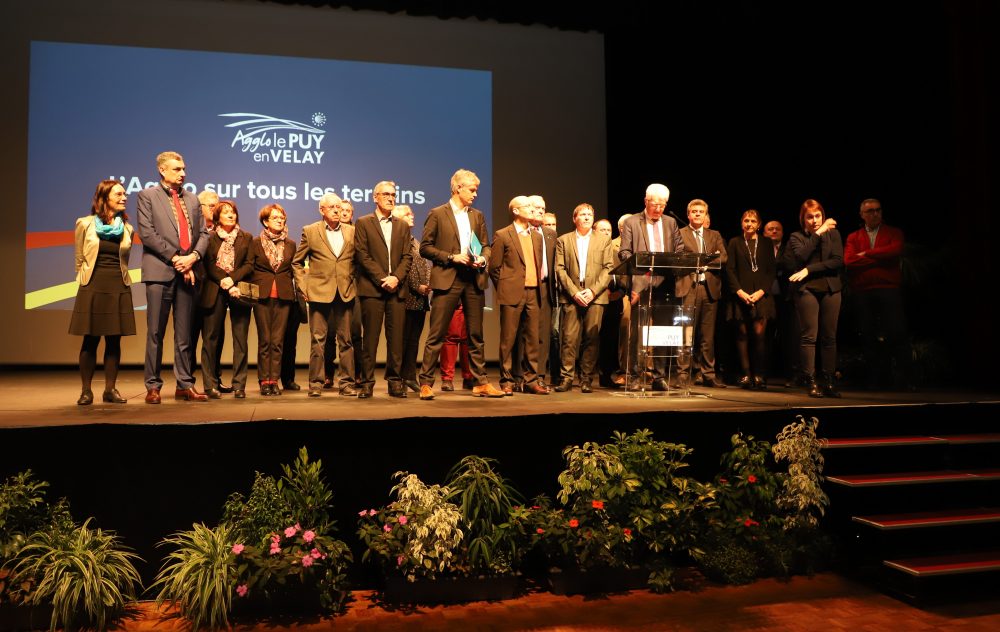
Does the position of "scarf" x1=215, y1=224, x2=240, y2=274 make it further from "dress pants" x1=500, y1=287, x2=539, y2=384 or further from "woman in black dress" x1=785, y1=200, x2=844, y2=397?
"woman in black dress" x1=785, y1=200, x2=844, y2=397

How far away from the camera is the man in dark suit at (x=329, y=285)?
5.68m

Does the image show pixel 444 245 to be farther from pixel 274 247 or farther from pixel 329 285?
pixel 274 247

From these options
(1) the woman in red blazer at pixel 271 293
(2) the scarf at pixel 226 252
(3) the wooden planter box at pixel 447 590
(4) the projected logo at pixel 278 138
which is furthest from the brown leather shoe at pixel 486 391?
(4) the projected logo at pixel 278 138

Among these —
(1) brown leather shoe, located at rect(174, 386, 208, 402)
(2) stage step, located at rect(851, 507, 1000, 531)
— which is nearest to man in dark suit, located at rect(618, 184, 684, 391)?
(2) stage step, located at rect(851, 507, 1000, 531)

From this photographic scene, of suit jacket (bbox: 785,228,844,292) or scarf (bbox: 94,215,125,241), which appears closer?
scarf (bbox: 94,215,125,241)

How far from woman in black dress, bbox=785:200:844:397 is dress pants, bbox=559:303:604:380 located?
1.53 meters

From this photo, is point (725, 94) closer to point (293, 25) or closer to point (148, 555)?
point (293, 25)

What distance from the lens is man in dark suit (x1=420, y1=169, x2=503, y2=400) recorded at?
207 inches

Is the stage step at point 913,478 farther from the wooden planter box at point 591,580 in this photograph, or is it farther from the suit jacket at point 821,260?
the suit jacket at point 821,260

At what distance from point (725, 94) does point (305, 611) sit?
7.40 m

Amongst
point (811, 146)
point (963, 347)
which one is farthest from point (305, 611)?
point (811, 146)

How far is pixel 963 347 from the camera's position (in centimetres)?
663

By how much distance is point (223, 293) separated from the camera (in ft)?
18.4

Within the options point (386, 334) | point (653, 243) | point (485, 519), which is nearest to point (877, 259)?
point (653, 243)
